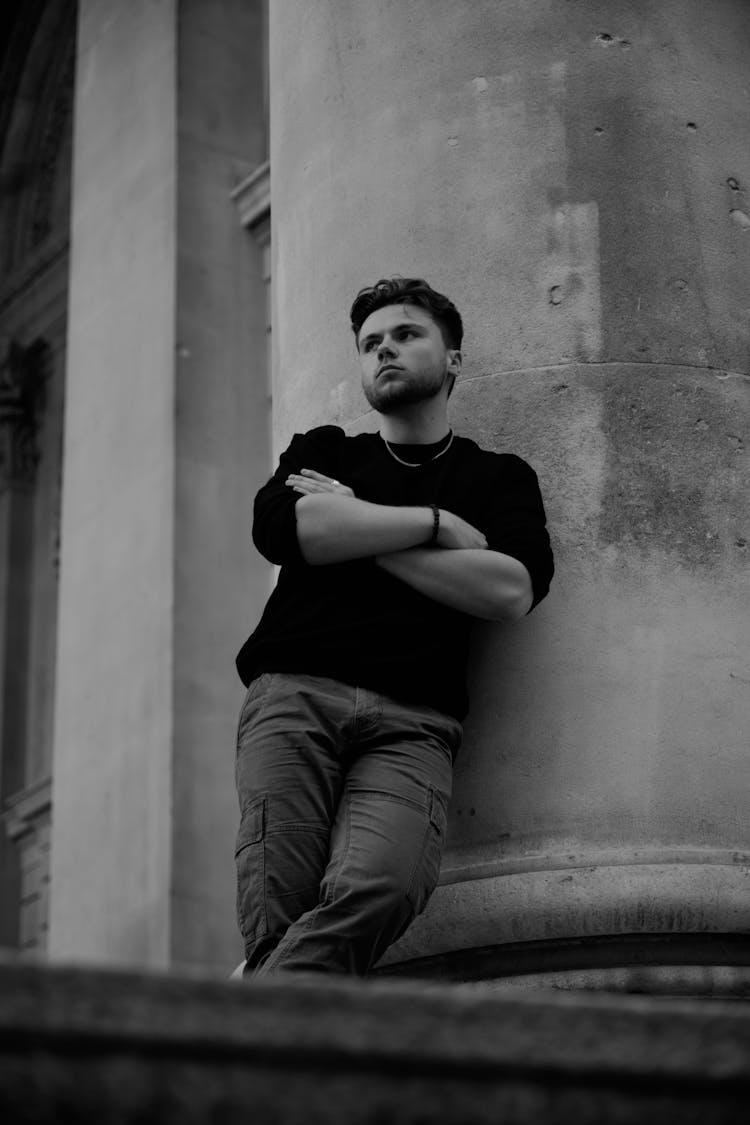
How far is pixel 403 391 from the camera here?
4.97m

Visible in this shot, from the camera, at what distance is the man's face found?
4.98 metres

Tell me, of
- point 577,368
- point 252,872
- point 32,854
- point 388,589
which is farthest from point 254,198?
point 252,872

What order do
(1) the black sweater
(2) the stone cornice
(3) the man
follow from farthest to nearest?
1. (2) the stone cornice
2. (1) the black sweater
3. (3) the man

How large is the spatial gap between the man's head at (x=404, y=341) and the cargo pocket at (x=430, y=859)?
1015 mm

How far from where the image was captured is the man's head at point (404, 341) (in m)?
4.98

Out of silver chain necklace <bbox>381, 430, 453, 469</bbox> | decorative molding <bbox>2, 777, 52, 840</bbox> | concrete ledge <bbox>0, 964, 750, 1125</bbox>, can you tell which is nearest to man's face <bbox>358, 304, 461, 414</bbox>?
silver chain necklace <bbox>381, 430, 453, 469</bbox>

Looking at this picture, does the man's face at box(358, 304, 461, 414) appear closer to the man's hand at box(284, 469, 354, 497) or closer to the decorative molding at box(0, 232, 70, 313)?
the man's hand at box(284, 469, 354, 497)

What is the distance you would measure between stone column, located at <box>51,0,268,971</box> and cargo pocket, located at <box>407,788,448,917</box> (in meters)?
7.41

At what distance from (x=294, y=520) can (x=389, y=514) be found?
236 millimetres

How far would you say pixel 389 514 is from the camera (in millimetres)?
4695

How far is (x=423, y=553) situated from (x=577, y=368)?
2.57ft

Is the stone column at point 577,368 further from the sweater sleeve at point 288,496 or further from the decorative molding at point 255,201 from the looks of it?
the decorative molding at point 255,201

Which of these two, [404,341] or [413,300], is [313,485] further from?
[413,300]

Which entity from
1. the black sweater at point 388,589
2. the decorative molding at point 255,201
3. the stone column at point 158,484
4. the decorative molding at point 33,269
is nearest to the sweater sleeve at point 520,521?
the black sweater at point 388,589
